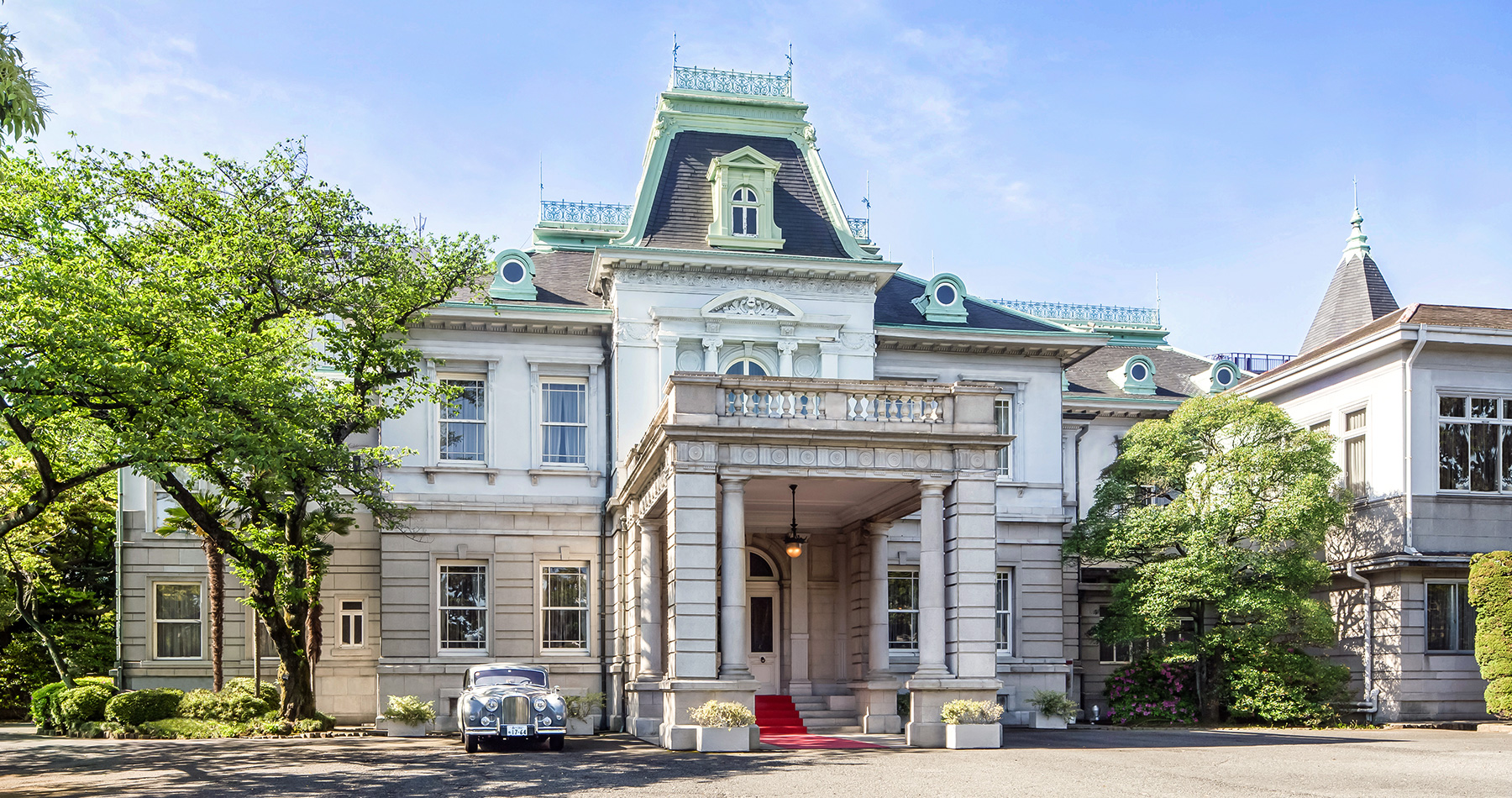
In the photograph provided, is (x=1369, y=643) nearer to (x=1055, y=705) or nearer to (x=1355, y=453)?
(x=1355, y=453)

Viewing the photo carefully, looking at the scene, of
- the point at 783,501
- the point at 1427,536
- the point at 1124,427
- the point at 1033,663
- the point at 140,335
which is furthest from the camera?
the point at 1124,427

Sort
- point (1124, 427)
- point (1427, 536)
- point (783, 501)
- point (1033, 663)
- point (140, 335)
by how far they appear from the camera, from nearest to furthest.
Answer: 1. point (140, 335)
2. point (783, 501)
3. point (1427, 536)
4. point (1033, 663)
5. point (1124, 427)

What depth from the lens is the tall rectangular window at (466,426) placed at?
28.8m

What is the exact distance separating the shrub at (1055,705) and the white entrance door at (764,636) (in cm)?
573

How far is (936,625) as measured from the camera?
67.4 ft

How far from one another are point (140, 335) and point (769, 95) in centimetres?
1578

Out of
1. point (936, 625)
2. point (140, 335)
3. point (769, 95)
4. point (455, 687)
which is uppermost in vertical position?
point (769, 95)

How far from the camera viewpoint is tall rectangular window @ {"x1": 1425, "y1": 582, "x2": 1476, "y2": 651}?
1091 inches

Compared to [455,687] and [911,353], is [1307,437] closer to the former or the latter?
[911,353]

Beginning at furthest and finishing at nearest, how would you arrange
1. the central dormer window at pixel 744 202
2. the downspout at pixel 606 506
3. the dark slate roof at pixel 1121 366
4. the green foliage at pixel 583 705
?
the dark slate roof at pixel 1121 366 → the downspout at pixel 606 506 → the central dormer window at pixel 744 202 → the green foliage at pixel 583 705

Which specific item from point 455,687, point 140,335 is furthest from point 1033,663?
point 140,335

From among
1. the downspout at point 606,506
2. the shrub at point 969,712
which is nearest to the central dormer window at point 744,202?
A: the downspout at point 606,506

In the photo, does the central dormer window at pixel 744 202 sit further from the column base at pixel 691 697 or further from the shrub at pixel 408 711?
the column base at pixel 691 697

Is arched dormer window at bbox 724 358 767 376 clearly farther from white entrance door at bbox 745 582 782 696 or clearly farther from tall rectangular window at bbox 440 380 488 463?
tall rectangular window at bbox 440 380 488 463
